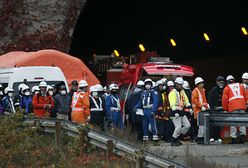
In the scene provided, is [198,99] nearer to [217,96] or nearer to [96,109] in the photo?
[217,96]

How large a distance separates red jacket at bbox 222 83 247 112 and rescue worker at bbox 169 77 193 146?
109cm

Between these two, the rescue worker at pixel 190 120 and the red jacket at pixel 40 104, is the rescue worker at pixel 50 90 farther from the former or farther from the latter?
the rescue worker at pixel 190 120

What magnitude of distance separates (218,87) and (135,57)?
1094 centimetres

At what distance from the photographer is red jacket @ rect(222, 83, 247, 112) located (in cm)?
1891

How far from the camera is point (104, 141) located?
1200cm

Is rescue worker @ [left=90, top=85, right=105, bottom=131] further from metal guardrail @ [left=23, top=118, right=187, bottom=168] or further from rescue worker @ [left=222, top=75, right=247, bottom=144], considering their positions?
metal guardrail @ [left=23, top=118, right=187, bottom=168]

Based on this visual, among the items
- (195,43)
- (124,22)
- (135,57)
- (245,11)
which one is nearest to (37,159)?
(135,57)

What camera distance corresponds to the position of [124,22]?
1879 inches

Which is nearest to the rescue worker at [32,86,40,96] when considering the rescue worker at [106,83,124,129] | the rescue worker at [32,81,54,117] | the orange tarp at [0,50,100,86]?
the rescue worker at [32,81,54,117]

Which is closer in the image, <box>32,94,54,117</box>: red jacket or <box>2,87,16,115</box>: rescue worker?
<box>32,94,54,117</box>: red jacket

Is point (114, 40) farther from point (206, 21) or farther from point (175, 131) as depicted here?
point (175, 131)

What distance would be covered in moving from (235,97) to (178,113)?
1.61 m

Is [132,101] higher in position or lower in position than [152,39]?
lower

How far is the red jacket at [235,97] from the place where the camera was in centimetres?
1891
